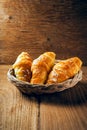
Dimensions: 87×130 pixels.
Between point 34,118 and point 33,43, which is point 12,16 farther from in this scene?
point 34,118

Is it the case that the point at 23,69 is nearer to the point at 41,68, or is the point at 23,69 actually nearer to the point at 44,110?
the point at 41,68

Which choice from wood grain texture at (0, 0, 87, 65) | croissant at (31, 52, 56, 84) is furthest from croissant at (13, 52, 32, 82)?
wood grain texture at (0, 0, 87, 65)

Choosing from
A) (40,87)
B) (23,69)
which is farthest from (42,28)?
(40,87)

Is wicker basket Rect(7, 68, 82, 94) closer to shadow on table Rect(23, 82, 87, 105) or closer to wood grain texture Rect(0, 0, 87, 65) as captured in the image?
shadow on table Rect(23, 82, 87, 105)

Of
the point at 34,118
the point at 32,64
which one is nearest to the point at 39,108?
the point at 34,118

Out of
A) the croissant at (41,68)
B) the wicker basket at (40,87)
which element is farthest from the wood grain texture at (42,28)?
the wicker basket at (40,87)

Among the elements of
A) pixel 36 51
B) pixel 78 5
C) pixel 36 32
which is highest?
pixel 78 5
